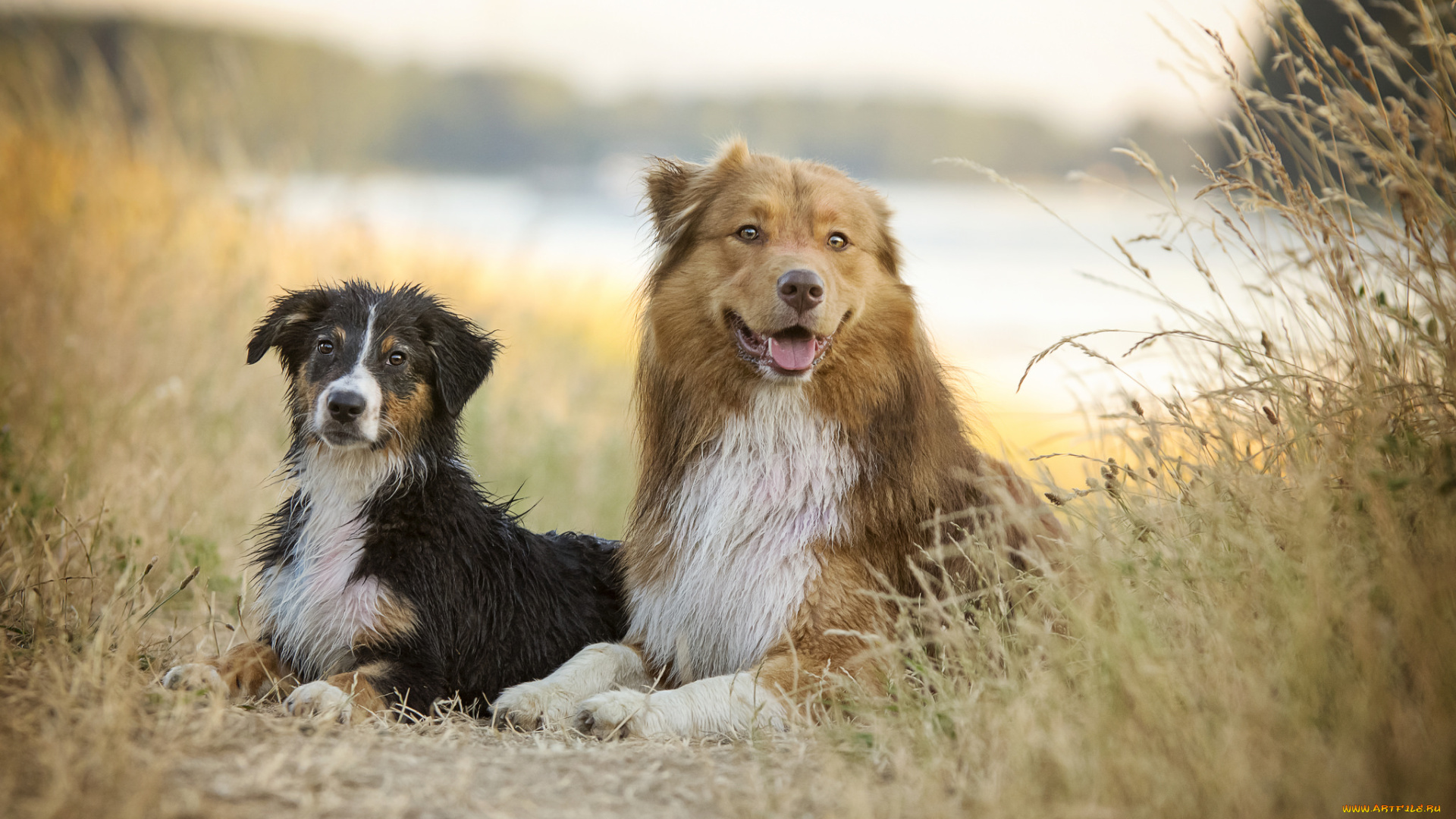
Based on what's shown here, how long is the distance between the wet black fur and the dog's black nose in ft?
0.93

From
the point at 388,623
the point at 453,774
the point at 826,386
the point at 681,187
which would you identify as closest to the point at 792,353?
the point at 826,386

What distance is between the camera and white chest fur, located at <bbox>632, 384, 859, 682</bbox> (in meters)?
4.03

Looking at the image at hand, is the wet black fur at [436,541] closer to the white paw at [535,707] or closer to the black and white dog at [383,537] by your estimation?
the black and white dog at [383,537]

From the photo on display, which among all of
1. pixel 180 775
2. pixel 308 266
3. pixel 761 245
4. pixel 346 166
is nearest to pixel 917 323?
pixel 761 245

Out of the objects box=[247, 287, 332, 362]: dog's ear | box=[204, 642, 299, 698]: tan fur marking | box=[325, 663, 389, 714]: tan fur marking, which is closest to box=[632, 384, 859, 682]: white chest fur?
box=[325, 663, 389, 714]: tan fur marking

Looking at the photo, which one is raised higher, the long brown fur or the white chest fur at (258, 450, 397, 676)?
the long brown fur

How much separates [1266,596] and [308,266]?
7.98 metres

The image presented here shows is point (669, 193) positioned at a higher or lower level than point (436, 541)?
→ higher

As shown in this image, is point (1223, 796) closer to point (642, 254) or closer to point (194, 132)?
point (642, 254)

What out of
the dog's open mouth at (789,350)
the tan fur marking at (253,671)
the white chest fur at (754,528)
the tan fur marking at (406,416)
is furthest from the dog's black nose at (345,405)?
the dog's open mouth at (789,350)

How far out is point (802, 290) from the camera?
12.6 ft

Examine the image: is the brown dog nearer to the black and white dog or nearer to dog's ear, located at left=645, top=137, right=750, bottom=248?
dog's ear, located at left=645, top=137, right=750, bottom=248

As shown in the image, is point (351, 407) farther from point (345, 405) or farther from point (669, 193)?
point (669, 193)

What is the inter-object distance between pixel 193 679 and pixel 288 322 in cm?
133
